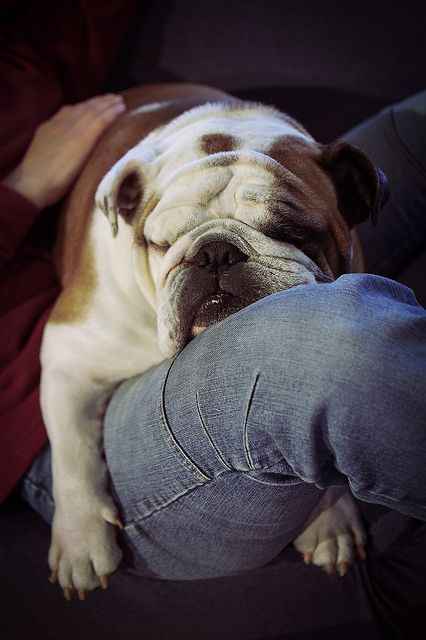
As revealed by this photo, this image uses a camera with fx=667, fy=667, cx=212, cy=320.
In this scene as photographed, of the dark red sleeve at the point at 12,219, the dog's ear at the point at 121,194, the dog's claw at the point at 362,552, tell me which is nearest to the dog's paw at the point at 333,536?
the dog's claw at the point at 362,552

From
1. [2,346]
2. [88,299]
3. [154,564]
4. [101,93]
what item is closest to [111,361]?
[88,299]

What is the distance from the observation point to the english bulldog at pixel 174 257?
1004mm

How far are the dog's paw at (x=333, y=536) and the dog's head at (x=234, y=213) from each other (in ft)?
1.45

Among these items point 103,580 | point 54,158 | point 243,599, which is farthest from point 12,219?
point 243,599

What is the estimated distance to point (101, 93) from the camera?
179 centimetres

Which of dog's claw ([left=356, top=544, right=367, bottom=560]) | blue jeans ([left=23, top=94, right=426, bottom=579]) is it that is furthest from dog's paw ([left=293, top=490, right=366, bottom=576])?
blue jeans ([left=23, top=94, right=426, bottom=579])

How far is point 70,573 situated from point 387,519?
0.58m

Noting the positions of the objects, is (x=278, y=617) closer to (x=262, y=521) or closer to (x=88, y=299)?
(x=262, y=521)

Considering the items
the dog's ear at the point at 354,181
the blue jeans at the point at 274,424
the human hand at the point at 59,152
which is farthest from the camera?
the human hand at the point at 59,152

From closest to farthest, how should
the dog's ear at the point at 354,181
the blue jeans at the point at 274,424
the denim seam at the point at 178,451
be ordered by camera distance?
the blue jeans at the point at 274,424, the denim seam at the point at 178,451, the dog's ear at the point at 354,181

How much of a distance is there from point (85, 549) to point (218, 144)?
714 mm

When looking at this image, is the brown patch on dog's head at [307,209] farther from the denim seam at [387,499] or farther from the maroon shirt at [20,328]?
the maroon shirt at [20,328]

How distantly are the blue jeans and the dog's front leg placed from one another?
42mm

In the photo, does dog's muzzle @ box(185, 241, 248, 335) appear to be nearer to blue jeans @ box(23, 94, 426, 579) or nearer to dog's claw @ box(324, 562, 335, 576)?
blue jeans @ box(23, 94, 426, 579)
